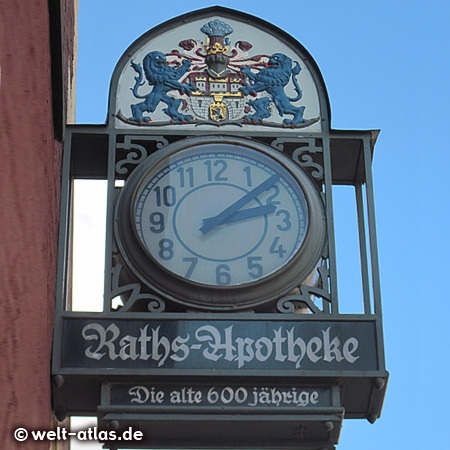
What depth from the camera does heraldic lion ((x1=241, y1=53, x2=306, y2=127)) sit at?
10586 millimetres

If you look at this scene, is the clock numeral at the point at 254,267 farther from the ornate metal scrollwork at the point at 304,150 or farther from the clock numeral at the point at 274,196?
the ornate metal scrollwork at the point at 304,150

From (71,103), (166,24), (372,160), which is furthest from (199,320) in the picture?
(71,103)

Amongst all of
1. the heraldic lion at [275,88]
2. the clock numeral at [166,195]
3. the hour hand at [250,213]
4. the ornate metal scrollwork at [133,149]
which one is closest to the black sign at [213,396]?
the hour hand at [250,213]

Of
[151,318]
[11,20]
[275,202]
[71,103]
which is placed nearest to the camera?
[11,20]

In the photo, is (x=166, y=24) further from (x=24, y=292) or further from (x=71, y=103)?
(x=24, y=292)

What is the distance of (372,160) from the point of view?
34.6ft

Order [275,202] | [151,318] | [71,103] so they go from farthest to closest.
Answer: [71,103] < [275,202] < [151,318]

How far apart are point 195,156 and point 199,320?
1.47m

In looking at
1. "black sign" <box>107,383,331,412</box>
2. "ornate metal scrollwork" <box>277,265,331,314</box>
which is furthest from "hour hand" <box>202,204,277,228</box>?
"black sign" <box>107,383,331,412</box>

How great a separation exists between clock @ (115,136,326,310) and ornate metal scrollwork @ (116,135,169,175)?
92 mm

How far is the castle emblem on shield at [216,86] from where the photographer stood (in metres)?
10.6

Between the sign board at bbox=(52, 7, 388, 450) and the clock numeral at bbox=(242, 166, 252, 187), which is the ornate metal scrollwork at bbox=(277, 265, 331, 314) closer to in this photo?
the sign board at bbox=(52, 7, 388, 450)

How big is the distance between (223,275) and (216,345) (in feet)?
2.01

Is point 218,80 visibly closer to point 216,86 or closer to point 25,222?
point 216,86
